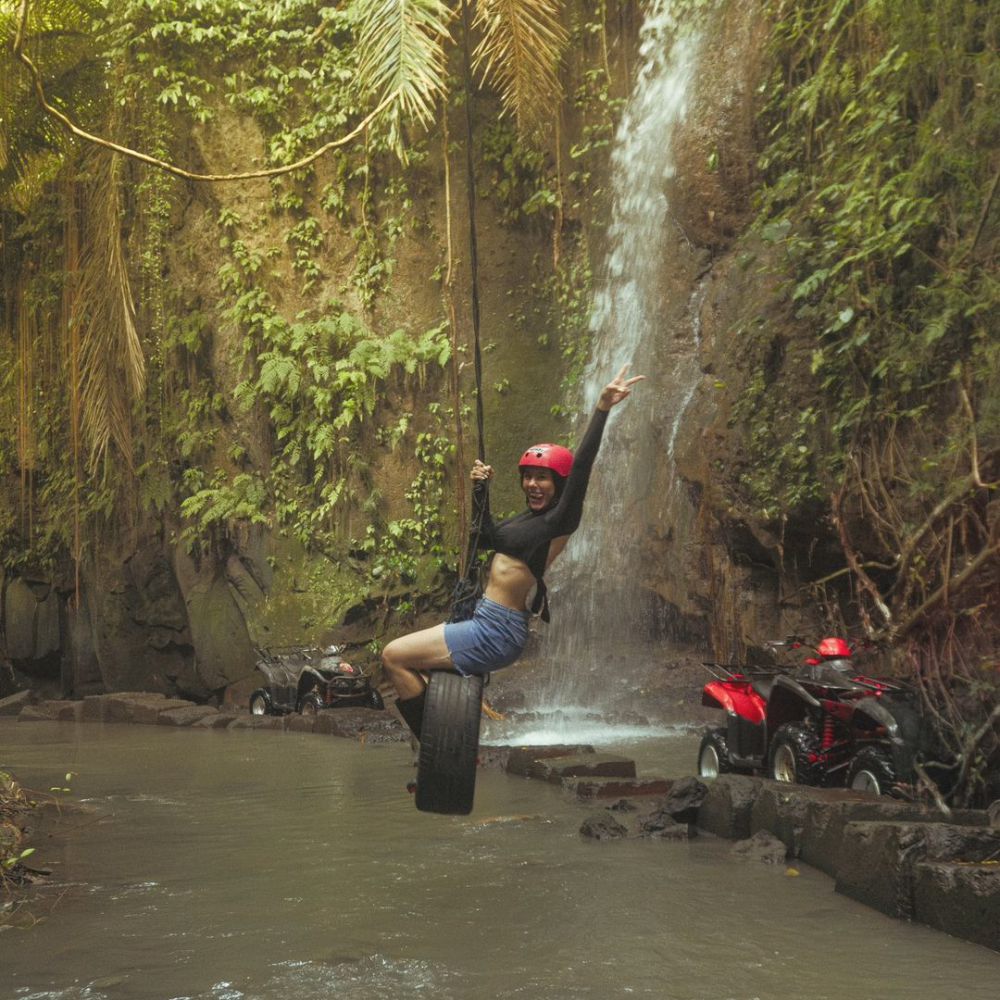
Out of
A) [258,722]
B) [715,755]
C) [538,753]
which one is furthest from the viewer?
[258,722]

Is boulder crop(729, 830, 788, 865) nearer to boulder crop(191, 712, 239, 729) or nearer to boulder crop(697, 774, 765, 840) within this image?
boulder crop(697, 774, 765, 840)

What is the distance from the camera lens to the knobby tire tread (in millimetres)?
4715

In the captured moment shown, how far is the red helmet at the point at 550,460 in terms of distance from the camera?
516 centimetres

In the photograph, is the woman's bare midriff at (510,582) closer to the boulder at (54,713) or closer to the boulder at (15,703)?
the boulder at (54,713)

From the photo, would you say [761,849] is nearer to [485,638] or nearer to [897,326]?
[485,638]

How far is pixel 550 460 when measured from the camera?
5160 mm

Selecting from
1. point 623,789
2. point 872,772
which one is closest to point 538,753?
point 623,789

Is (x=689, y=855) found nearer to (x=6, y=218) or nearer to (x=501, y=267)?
(x=501, y=267)

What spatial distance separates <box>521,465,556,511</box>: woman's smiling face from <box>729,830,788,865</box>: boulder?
2.77 metres

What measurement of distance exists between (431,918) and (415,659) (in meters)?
1.38

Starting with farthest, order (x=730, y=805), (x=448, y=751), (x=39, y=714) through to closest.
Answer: (x=39, y=714) → (x=730, y=805) → (x=448, y=751)

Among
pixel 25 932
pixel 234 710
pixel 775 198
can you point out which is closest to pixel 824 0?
pixel 775 198

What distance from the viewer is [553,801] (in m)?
8.84

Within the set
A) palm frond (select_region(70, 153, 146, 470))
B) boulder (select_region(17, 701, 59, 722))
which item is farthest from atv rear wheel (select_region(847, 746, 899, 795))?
boulder (select_region(17, 701, 59, 722))
